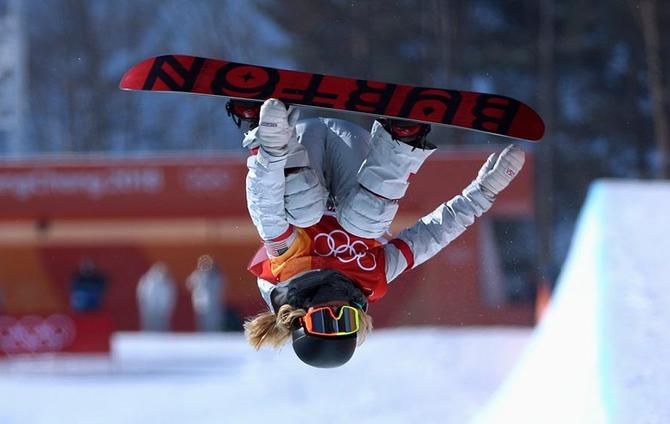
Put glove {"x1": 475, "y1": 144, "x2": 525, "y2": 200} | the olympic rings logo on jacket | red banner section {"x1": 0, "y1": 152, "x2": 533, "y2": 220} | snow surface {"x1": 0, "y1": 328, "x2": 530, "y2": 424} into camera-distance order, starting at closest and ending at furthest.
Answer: the olympic rings logo on jacket
glove {"x1": 475, "y1": 144, "x2": 525, "y2": 200}
snow surface {"x1": 0, "y1": 328, "x2": 530, "y2": 424}
red banner section {"x1": 0, "y1": 152, "x2": 533, "y2": 220}

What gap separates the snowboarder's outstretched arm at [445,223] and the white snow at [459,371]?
110cm

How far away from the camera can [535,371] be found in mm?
7121

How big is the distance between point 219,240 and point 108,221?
6.21 ft

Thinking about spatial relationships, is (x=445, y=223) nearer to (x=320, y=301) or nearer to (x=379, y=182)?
(x=379, y=182)

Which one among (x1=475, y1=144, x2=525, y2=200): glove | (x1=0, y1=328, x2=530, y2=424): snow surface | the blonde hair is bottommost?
the blonde hair

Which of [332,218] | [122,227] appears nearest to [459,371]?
[332,218]

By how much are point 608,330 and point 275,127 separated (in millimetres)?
2667

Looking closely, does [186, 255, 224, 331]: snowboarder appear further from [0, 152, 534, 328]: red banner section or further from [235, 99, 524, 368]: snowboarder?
[235, 99, 524, 368]: snowboarder

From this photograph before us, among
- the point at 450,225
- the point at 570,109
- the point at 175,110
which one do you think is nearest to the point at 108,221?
the point at 175,110

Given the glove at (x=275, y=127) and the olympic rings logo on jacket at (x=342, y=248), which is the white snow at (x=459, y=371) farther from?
the glove at (x=275, y=127)

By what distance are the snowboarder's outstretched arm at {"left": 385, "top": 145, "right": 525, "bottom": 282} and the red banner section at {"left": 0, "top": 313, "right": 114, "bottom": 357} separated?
316 inches

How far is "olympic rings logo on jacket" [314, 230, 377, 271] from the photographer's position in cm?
411

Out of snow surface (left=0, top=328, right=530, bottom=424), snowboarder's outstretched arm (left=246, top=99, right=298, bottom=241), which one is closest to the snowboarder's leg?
snowboarder's outstretched arm (left=246, top=99, right=298, bottom=241)

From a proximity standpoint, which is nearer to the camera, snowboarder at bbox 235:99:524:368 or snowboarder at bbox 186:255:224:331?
snowboarder at bbox 235:99:524:368
